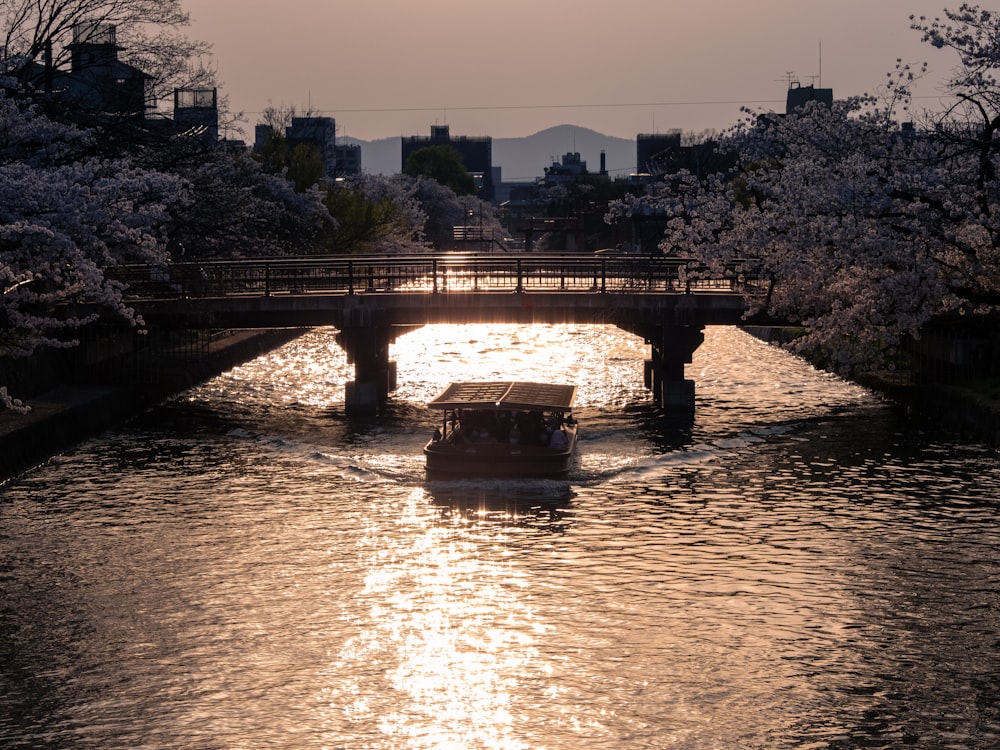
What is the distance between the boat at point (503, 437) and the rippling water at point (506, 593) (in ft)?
3.08

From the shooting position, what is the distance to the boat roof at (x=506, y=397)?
47.2m

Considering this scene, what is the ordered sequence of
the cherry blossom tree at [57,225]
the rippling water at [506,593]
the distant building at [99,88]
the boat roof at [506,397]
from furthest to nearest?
the distant building at [99,88]
the boat roof at [506,397]
the cherry blossom tree at [57,225]
the rippling water at [506,593]

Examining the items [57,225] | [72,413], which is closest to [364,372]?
[72,413]

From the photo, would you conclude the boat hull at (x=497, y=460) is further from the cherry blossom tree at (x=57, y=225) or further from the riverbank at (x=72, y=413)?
the riverbank at (x=72, y=413)

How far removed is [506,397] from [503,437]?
67.6 inches

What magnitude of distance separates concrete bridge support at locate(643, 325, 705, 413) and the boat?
11835 millimetres

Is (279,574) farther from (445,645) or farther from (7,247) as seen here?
(7,247)

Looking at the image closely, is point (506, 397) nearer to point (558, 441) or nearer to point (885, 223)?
point (558, 441)

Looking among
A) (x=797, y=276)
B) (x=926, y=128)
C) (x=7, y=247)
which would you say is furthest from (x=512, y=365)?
(x=7, y=247)

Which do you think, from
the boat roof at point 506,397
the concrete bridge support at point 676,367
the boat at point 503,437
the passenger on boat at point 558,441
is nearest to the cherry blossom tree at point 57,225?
the boat roof at point 506,397

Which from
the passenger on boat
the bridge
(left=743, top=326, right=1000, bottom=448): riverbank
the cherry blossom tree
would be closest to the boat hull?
the passenger on boat

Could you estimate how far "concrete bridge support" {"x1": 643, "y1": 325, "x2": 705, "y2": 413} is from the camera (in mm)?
61281

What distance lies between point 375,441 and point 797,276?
17.6 metres

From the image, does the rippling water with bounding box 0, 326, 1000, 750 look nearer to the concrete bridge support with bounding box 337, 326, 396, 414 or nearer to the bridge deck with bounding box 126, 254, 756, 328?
the concrete bridge support with bounding box 337, 326, 396, 414
